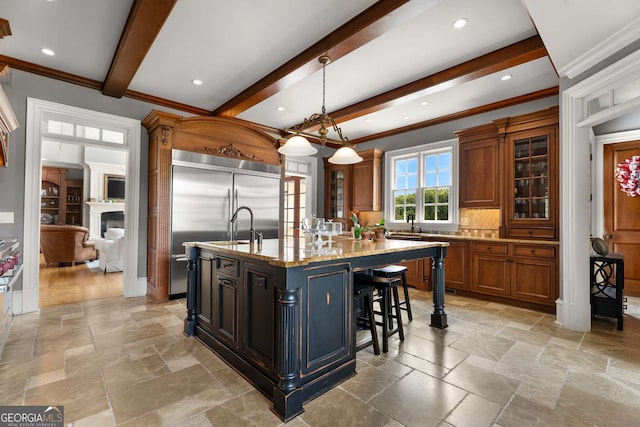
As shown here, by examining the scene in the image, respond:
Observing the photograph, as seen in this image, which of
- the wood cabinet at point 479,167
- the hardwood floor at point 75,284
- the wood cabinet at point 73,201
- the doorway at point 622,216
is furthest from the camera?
the wood cabinet at point 73,201

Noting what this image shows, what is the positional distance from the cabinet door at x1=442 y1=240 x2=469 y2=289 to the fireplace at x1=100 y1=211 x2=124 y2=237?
9.48m

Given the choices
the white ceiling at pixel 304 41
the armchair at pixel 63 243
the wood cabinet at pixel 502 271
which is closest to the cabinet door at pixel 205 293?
the white ceiling at pixel 304 41

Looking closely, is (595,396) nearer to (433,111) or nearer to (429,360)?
(429,360)

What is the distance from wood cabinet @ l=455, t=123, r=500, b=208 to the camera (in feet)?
14.6

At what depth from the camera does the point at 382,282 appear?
2.65 m

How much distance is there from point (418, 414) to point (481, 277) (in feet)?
9.98

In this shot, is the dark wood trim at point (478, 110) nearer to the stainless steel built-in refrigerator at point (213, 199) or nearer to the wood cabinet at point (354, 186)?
the wood cabinet at point (354, 186)

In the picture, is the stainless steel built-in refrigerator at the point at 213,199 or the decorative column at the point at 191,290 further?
the stainless steel built-in refrigerator at the point at 213,199

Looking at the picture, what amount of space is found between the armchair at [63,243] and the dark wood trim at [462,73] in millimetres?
6347

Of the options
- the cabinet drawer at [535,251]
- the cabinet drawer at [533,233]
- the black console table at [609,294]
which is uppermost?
the cabinet drawer at [533,233]

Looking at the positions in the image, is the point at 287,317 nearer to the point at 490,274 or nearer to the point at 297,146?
the point at 297,146

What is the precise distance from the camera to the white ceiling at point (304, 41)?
8.26 feet

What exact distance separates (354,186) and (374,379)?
4.69 m

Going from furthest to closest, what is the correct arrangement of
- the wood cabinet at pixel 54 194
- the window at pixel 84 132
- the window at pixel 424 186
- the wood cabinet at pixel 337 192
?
the wood cabinet at pixel 54 194
the wood cabinet at pixel 337 192
the window at pixel 424 186
the window at pixel 84 132
